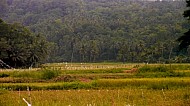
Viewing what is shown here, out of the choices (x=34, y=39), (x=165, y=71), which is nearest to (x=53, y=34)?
(x=34, y=39)

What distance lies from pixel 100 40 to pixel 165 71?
2987 inches

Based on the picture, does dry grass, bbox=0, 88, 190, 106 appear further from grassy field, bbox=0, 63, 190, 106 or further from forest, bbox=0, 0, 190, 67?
forest, bbox=0, 0, 190, 67

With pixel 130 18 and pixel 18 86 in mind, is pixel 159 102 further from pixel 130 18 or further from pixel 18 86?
pixel 130 18

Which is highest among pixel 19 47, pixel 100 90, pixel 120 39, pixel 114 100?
pixel 114 100

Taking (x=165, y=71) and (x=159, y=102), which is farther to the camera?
(x=165, y=71)

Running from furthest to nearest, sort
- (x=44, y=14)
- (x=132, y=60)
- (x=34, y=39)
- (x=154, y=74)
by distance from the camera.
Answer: (x=44, y=14) → (x=132, y=60) → (x=34, y=39) → (x=154, y=74)

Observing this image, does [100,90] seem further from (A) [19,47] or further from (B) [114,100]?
(A) [19,47]

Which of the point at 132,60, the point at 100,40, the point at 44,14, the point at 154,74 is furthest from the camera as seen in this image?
the point at 44,14

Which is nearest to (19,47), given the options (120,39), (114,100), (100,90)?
(100,90)

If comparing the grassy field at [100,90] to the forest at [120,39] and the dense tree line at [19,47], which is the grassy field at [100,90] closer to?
the dense tree line at [19,47]

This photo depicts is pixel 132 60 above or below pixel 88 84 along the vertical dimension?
below

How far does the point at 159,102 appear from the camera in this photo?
891 inches

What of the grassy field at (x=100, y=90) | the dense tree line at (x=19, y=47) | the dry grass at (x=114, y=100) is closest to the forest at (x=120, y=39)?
the dense tree line at (x=19, y=47)

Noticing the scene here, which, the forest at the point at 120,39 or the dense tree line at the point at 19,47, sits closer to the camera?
the dense tree line at the point at 19,47
